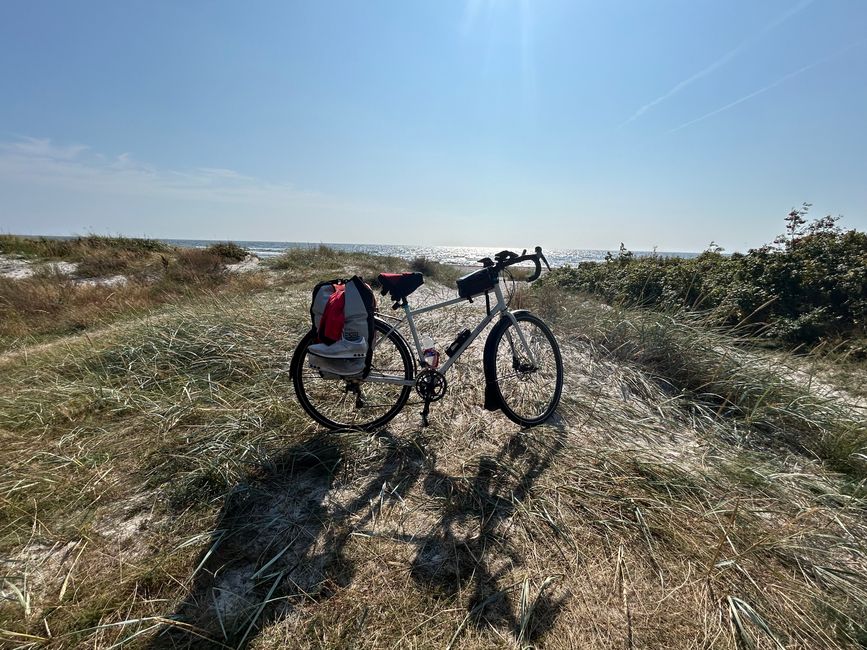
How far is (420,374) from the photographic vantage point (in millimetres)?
2814

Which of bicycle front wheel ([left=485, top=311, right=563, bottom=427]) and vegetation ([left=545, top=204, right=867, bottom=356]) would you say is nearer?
bicycle front wheel ([left=485, top=311, right=563, bottom=427])

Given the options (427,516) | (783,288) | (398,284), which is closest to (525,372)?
(398,284)

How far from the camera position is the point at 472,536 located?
1.88 m

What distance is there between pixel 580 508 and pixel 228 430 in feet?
8.39

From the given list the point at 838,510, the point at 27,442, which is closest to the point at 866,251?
the point at 838,510

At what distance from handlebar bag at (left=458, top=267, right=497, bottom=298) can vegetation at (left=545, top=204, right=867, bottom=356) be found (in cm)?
377

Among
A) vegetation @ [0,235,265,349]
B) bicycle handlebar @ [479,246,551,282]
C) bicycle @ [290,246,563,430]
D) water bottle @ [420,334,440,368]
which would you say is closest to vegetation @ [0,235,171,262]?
vegetation @ [0,235,265,349]

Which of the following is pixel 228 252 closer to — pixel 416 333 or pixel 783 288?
pixel 416 333

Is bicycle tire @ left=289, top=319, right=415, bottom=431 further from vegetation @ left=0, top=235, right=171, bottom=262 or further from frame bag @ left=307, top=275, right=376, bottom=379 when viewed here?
vegetation @ left=0, top=235, right=171, bottom=262

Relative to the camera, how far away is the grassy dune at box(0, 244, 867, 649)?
1.43 m

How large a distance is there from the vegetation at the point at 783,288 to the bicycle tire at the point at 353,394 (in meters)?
4.53

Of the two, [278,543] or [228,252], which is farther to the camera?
[228,252]

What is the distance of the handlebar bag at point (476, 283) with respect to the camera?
2.92 meters

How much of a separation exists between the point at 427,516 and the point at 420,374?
1.10 m
